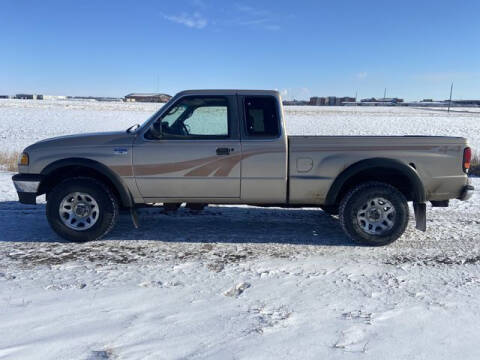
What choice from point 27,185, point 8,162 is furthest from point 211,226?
point 8,162

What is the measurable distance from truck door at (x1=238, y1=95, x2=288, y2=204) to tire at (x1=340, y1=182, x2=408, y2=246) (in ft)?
2.68

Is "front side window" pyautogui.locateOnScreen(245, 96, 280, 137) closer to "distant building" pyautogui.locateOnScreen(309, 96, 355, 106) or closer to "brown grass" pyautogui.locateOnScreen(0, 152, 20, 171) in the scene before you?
"brown grass" pyautogui.locateOnScreen(0, 152, 20, 171)

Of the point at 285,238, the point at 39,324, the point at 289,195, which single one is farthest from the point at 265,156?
the point at 39,324

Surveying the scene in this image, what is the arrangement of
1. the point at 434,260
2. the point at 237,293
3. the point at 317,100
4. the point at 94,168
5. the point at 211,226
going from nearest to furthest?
1. the point at 237,293
2. the point at 434,260
3. the point at 94,168
4. the point at 211,226
5. the point at 317,100

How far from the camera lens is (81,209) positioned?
500 centimetres

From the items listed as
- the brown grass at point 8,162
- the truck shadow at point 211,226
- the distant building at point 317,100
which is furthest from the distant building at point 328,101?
the truck shadow at point 211,226

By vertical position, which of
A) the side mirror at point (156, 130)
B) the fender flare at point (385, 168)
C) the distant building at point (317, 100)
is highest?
the distant building at point (317, 100)

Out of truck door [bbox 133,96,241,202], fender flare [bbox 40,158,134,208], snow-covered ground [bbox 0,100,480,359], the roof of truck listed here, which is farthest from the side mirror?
snow-covered ground [bbox 0,100,480,359]

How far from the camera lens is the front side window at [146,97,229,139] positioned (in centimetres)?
489

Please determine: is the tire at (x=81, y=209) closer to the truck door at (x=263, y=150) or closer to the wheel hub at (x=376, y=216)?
the truck door at (x=263, y=150)

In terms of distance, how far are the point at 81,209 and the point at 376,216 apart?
12.0 ft

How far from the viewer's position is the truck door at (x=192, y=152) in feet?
15.9

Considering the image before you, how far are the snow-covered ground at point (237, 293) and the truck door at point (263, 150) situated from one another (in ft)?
2.10

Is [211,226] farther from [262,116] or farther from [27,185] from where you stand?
[27,185]
